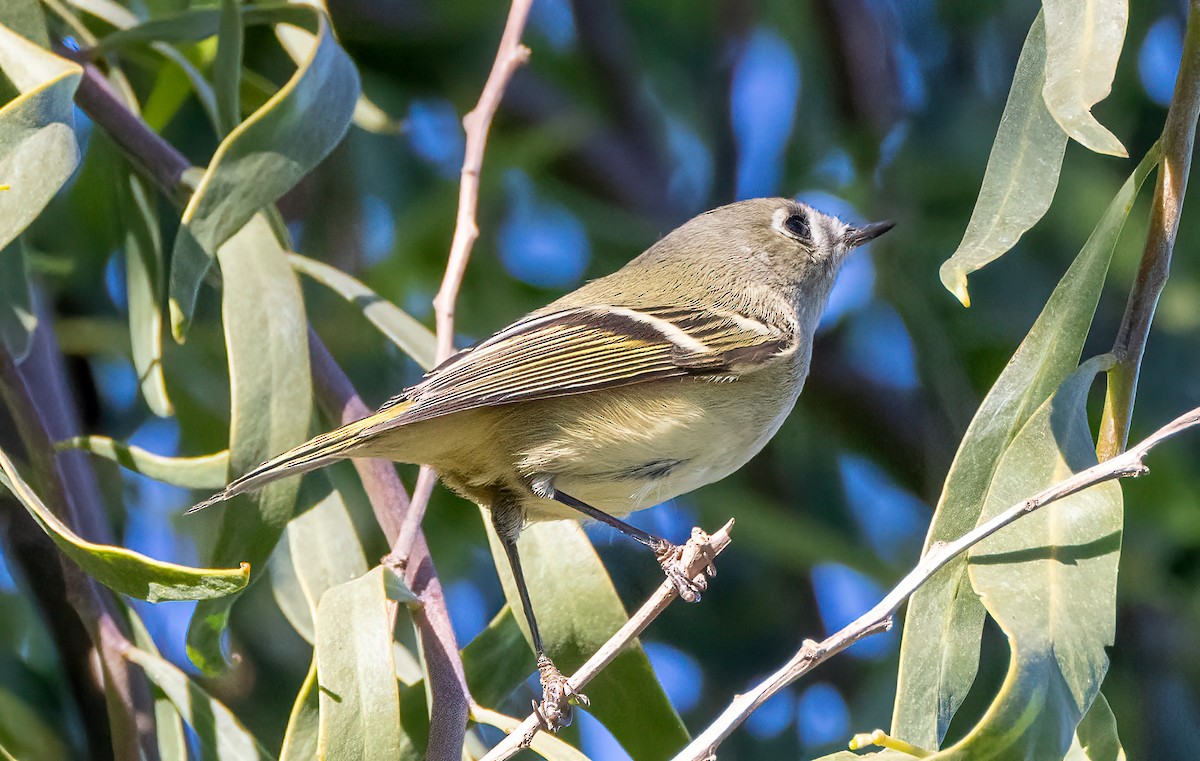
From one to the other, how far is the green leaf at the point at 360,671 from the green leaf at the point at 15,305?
75cm

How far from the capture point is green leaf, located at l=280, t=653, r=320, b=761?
1593 mm

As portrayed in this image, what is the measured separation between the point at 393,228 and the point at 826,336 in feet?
3.36

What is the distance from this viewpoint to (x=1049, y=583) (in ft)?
4.75

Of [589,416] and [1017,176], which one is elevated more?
[1017,176]

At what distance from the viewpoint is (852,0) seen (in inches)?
118

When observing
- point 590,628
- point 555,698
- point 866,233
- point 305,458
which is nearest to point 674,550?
point 590,628

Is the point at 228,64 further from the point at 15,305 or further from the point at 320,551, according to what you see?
the point at 320,551

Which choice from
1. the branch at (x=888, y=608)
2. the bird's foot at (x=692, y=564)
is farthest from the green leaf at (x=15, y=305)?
the branch at (x=888, y=608)

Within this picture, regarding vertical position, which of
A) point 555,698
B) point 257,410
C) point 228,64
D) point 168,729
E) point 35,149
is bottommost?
point 168,729

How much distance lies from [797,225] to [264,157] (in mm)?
1237

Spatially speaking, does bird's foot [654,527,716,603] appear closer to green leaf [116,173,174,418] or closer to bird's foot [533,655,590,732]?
bird's foot [533,655,590,732]

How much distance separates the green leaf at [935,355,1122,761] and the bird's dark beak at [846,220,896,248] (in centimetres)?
106

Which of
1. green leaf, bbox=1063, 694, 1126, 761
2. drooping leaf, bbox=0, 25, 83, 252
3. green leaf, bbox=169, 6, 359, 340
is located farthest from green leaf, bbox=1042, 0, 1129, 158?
drooping leaf, bbox=0, 25, 83, 252

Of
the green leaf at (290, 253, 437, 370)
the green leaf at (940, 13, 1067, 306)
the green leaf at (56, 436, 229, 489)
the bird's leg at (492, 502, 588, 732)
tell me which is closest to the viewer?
the green leaf at (940, 13, 1067, 306)
